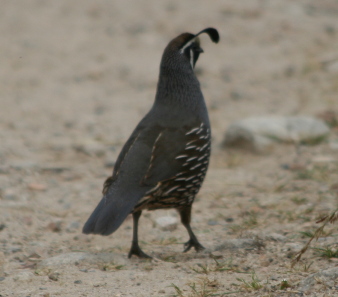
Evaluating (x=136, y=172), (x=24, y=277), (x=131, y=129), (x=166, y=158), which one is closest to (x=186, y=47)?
(x=166, y=158)

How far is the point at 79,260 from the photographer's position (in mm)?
4465

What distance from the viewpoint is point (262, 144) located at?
23.9 feet

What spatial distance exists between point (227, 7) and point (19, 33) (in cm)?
352

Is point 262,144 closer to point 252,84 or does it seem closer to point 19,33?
point 252,84

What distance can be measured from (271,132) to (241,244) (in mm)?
2887

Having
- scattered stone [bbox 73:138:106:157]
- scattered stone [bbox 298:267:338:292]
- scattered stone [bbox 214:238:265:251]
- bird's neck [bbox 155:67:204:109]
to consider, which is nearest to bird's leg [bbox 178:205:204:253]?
scattered stone [bbox 214:238:265:251]

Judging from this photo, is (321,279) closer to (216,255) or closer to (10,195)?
(216,255)

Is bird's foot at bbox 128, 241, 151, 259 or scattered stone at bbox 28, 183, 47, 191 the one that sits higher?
scattered stone at bbox 28, 183, 47, 191

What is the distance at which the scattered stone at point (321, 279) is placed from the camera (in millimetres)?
3590

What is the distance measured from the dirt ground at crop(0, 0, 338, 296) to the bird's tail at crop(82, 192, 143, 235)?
269mm

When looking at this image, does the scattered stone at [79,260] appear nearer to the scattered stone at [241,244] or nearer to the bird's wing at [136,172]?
the bird's wing at [136,172]

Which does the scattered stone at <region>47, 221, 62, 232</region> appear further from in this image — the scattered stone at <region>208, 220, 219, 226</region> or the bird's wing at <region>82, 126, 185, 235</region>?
the scattered stone at <region>208, 220, 219, 226</region>

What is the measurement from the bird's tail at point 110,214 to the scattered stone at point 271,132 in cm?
302

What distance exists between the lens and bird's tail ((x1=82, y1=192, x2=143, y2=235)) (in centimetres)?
431
